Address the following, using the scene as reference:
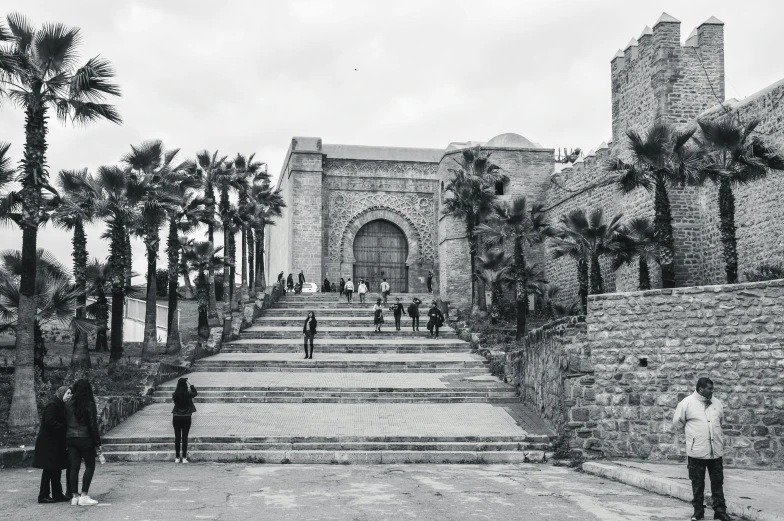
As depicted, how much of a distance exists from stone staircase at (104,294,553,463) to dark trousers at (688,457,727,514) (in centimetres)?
470

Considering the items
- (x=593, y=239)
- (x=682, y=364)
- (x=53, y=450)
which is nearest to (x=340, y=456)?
(x=53, y=450)

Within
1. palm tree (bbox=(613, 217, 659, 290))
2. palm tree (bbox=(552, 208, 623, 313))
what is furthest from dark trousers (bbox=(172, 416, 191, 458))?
palm tree (bbox=(613, 217, 659, 290))

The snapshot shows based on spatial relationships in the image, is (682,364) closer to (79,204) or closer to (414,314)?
(414,314)

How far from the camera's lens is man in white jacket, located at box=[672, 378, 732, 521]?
23.4 ft

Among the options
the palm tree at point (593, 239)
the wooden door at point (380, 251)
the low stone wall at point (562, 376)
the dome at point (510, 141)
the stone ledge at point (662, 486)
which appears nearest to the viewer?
the stone ledge at point (662, 486)

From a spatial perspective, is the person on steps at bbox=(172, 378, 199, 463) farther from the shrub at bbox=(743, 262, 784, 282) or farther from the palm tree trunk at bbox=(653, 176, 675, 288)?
the shrub at bbox=(743, 262, 784, 282)

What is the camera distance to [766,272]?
19312mm

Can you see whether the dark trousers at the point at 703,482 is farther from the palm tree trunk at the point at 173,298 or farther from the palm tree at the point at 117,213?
the palm tree trunk at the point at 173,298

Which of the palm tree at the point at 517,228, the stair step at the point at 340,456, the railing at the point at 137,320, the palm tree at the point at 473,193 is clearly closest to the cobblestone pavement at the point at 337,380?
the stair step at the point at 340,456

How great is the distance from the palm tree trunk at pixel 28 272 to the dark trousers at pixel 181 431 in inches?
102

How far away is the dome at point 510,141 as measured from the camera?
35.6 meters

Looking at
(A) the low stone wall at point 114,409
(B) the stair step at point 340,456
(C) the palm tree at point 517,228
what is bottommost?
(B) the stair step at point 340,456

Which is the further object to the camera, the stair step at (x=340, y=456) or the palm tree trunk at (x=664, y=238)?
the palm tree trunk at (x=664, y=238)

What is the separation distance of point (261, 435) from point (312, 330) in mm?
7490
